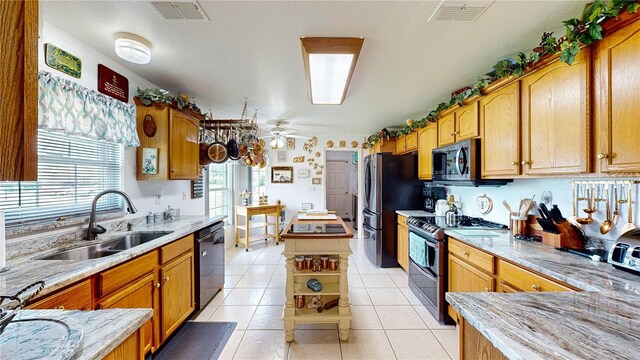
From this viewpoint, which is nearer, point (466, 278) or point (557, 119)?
point (557, 119)

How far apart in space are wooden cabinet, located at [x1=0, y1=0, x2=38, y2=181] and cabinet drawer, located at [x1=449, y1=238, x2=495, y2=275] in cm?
228

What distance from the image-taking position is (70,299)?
3.93 ft

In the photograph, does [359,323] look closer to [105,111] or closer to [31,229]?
[31,229]

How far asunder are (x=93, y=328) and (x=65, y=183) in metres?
1.67

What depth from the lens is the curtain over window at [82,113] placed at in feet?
5.12

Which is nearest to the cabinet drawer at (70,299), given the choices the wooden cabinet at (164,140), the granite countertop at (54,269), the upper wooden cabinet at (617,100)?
the granite countertop at (54,269)

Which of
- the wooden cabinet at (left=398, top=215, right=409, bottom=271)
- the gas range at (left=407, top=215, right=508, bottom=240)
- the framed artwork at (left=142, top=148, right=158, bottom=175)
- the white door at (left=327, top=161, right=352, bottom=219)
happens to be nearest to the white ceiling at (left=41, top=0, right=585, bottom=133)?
the framed artwork at (left=142, top=148, right=158, bottom=175)

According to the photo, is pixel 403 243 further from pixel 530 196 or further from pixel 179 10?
pixel 179 10

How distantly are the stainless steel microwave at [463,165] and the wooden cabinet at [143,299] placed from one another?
277 centimetres

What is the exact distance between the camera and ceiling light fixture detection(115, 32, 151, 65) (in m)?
1.75

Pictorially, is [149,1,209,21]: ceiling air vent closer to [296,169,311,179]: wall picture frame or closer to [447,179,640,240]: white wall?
[447,179,640,240]: white wall

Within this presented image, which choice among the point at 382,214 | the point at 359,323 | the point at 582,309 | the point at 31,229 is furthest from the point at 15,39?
the point at 382,214

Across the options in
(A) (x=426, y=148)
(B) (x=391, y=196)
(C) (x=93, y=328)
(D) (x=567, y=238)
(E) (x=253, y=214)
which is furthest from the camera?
(E) (x=253, y=214)

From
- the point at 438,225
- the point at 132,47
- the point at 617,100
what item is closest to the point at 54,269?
the point at 132,47
